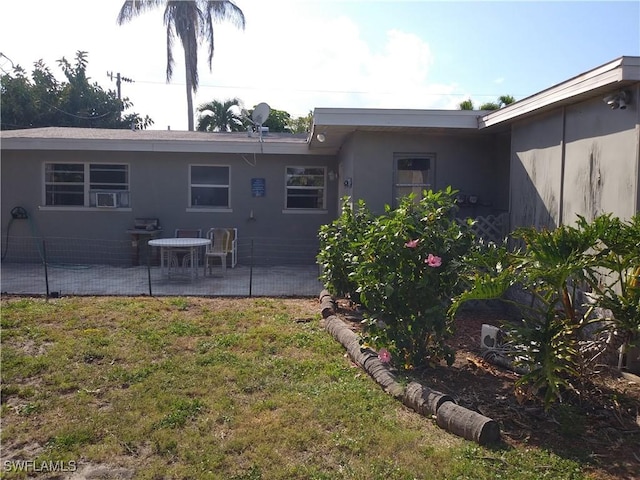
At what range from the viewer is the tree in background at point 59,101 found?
81.6 feet

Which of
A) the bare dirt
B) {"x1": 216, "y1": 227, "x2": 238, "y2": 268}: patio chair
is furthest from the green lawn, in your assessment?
{"x1": 216, "y1": 227, "x2": 238, "y2": 268}: patio chair

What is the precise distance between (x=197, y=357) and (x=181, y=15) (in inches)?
810

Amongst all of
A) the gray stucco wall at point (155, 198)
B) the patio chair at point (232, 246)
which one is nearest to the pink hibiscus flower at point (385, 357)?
the patio chair at point (232, 246)

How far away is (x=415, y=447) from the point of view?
359cm

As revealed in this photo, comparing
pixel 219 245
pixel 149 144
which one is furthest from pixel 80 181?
pixel 219 245

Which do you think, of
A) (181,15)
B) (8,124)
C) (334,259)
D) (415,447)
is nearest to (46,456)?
(415,447)

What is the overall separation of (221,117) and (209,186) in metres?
14.8

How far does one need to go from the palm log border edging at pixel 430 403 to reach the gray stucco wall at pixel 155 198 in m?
7.48

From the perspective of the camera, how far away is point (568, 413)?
155 inches

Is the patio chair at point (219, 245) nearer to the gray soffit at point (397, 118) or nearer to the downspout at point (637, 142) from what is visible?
the gray soffit at point (397, 118)

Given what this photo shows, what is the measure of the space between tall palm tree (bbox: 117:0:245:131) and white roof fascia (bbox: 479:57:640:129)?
18.2 m

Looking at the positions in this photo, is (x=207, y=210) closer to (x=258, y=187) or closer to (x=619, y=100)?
(x=258, y=187)

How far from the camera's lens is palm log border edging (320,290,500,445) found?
3645 millimetres

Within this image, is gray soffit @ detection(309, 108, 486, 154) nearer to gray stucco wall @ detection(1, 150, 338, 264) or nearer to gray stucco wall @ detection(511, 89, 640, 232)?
gray stucco wall @ detection(511, 89, 640, 232)
